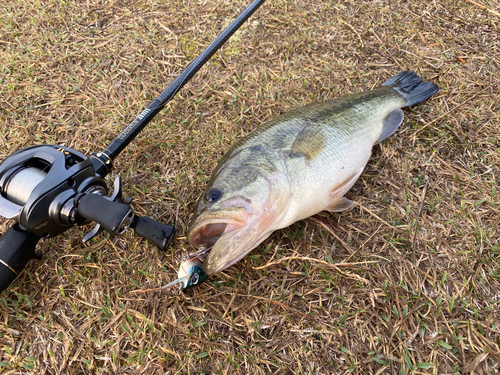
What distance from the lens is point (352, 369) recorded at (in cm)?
196

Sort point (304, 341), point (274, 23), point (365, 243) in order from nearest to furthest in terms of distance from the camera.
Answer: point (304, 341), point (365, 243), point (274, 23)

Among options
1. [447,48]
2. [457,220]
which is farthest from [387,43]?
[457,220]

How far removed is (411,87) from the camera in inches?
122

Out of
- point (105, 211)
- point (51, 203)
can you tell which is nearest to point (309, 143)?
point (105, 211)

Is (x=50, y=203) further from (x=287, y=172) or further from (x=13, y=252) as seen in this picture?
(x=287, y=172)

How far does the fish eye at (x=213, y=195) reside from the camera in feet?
6.77

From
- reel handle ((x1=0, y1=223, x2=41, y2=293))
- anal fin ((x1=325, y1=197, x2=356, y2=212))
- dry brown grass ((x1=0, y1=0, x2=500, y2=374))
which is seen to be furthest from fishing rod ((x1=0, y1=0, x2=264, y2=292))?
anal fin ((x1=325, y1=197, x2=356, y2=212))

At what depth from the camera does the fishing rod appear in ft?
5.85

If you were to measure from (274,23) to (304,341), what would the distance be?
353cm

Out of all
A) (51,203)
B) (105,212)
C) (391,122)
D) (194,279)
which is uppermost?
(51,203)

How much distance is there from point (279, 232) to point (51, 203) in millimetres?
1606

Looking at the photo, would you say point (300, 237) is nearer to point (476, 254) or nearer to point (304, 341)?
point (304, 341)

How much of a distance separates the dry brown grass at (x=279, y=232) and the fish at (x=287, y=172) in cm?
26

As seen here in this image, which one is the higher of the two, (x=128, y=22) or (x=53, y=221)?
(x=128, y=22)
